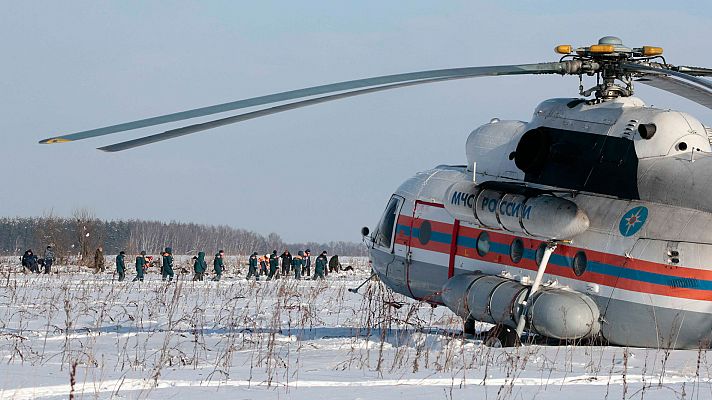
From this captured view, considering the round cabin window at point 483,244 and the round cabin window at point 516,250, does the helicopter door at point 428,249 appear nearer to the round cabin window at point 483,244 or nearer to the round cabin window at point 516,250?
the round cabin window at point 483,244

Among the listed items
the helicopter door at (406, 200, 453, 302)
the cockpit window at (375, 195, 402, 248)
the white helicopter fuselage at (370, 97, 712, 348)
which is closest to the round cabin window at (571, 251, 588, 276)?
the white helicopter fuselage at (370, 97, 712, 348)

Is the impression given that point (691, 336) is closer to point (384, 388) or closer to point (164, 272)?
point (384, 388)

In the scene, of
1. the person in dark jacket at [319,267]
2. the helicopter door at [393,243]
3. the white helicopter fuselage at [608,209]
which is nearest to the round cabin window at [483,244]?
the white helicopter fuselage at [608,209]

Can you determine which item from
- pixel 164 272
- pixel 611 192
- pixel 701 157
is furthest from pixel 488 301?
pixel 164 272

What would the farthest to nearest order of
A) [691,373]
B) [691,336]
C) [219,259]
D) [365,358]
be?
1. [219,259]
2. [691,336]
3. [365,358]
4. [691,373]

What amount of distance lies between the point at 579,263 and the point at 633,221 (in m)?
0.91

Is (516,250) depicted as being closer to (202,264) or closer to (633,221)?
(633,221)

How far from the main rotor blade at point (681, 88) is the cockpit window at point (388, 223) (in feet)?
16.1

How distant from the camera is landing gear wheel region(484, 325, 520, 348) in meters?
11.3

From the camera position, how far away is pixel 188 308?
1717 cm

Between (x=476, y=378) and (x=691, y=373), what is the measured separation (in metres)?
2.18

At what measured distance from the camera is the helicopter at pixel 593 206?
10.2 meters

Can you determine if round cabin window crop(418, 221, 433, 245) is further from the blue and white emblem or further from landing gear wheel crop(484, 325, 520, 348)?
the blue and white emblem

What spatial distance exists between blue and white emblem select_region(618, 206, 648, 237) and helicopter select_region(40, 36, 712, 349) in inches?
0.5
